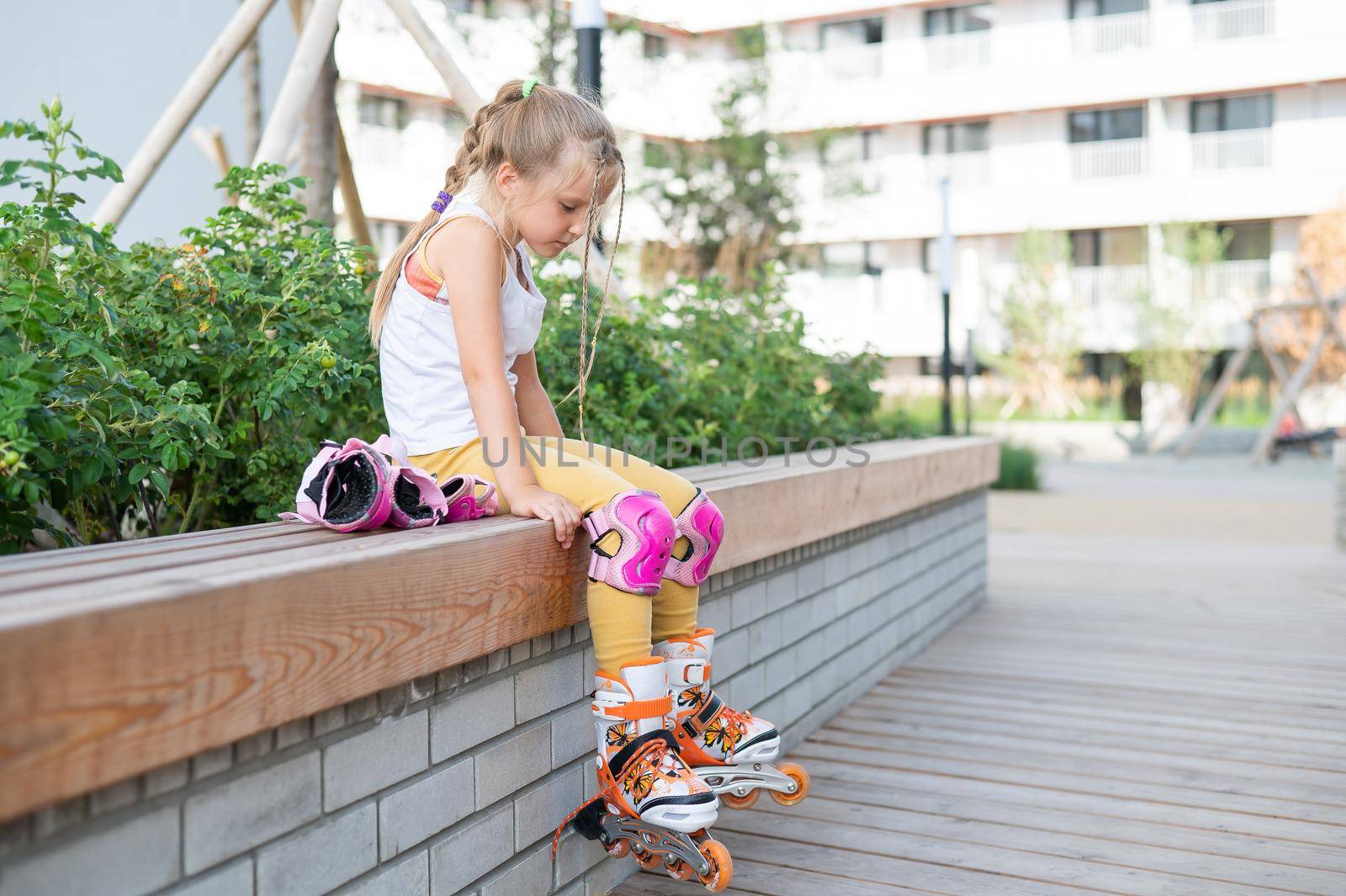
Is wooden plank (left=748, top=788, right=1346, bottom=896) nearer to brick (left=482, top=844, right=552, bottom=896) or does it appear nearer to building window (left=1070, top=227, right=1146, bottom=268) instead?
brick (left=482, top=844, right=552, bottom=896)

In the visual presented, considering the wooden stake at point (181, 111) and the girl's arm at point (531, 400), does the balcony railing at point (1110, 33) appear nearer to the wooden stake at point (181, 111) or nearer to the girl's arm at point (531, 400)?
the wooden stake at point (181, 111)

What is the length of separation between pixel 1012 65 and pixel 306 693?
80.2ft

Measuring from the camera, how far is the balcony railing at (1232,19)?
69.6 ft

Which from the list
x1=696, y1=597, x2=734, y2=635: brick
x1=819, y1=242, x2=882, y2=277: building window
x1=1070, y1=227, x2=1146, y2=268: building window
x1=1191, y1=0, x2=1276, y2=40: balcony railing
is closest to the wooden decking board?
x1=696, y1=597, x2=734, y2=635: brick

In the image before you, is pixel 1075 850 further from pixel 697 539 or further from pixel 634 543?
pixel 634 543

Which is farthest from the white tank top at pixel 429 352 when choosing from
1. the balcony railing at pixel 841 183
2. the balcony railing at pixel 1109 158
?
the balcony railing at pixel 1109 158

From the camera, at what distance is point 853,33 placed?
24.6 m

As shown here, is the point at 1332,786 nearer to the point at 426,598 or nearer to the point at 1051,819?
the point at 1051,819

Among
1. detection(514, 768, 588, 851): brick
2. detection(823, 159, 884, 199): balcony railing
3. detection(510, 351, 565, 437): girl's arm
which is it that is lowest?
detection(514, 768, 588, 851): brick

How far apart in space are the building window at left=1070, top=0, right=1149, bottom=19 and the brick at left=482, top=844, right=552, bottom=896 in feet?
79.8

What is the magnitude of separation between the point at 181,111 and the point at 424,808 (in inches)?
105

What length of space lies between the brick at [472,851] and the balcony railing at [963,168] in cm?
2336

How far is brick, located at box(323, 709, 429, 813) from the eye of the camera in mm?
1308

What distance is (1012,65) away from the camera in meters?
23.1
